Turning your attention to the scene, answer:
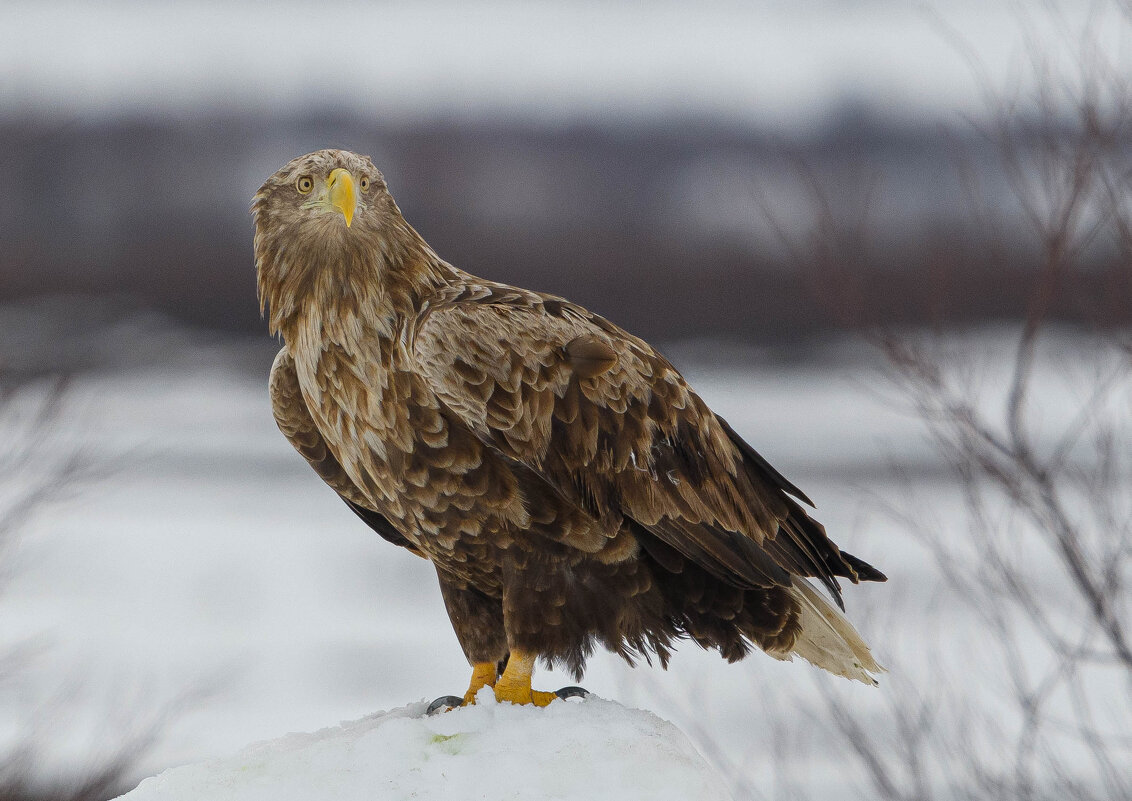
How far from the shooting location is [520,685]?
10.0 ft

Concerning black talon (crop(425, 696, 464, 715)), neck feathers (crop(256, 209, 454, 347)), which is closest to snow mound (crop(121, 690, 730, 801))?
black talon (crop(425, 696, 464, 715))

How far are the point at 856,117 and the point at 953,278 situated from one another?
3263 mm

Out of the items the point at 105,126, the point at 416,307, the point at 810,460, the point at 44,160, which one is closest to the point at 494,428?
the point at 416,307

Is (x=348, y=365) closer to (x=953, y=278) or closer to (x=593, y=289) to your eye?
(x=953, y=278)

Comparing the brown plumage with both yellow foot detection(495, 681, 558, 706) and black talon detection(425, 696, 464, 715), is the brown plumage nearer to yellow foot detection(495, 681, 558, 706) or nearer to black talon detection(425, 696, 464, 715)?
yellow foot detection(495, 681, 558, 706)

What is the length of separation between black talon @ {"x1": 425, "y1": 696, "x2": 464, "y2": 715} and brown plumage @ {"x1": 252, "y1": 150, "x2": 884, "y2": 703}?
0.19 meters

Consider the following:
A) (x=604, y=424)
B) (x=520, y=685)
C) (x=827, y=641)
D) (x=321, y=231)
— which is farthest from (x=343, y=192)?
(x=827, y=641)

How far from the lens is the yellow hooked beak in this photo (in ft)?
9.56

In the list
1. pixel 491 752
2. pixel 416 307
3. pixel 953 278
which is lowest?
pixel 491 752

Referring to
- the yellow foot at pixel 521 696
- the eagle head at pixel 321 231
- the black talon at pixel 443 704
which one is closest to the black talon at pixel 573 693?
the yellow foot at pixel 521 696

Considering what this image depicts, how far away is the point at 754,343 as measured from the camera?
9891mm

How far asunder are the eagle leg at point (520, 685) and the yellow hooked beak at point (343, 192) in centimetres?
115

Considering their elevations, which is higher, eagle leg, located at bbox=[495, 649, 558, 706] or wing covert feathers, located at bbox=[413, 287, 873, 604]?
wing covert feathers, located at bbox=[413, 287, 873, 604]

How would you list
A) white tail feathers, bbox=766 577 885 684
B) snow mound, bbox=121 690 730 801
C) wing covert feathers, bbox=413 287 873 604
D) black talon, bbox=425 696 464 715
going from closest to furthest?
snow mound, bbox=121 690 730 801 → wing covert feathers, bbox=413 287 873 604 → black talon, bbox=425 696 464 715 → white tail feathers, bbox=766 577 885 684
